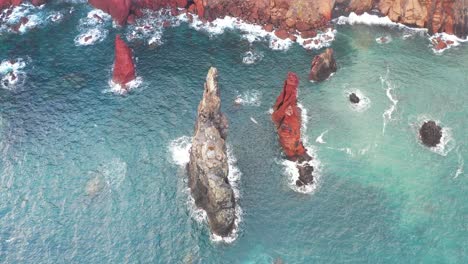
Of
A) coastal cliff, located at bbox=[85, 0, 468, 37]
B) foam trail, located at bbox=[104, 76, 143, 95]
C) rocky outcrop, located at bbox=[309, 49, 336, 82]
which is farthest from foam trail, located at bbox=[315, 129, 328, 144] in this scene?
foam trail, located at bbox=[104, 76, 143, 95]

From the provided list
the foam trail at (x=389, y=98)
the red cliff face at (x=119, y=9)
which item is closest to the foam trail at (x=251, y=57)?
the foam trail at (x=389, y=98)

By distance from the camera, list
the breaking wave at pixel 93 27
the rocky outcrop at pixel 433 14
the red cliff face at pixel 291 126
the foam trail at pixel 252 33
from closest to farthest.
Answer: the red cliff face at pixel 291 126 < the rocky outcrop at pixel 433 14 < the foam trail at pixel 252 33 < the breaking wave at pixel 93 27

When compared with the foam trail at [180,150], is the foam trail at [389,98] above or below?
above

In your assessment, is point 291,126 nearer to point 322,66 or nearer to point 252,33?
point 322,66

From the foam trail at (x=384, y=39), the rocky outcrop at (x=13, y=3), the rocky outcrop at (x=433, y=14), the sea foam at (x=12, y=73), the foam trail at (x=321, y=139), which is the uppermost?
the rocky outcrop at (x=433, y=14)

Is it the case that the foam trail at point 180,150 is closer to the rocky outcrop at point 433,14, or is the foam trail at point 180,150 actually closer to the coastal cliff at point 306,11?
the coastal cliff at point 306,11

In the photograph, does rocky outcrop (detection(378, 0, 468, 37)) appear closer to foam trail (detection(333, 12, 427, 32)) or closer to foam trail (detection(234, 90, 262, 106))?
foam trail (detection(333, 12, 427, 32))

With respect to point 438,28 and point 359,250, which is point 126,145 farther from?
point 438,28
